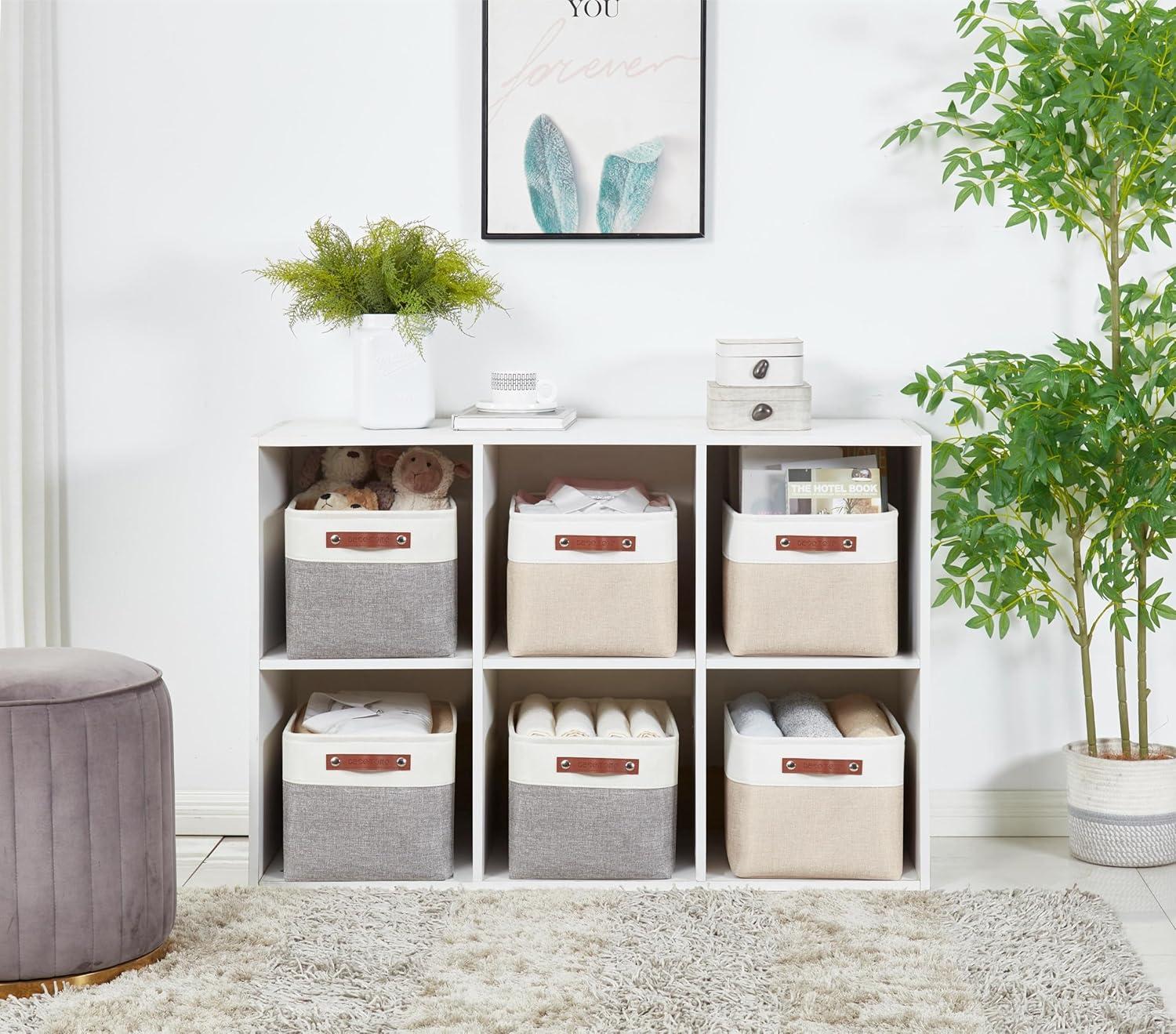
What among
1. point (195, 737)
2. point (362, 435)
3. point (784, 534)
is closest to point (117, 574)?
point (195, 737)

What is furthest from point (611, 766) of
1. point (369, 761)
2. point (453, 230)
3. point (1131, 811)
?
point (453, 230)

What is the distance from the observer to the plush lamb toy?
242 centimetres

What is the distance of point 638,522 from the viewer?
229 centimetres

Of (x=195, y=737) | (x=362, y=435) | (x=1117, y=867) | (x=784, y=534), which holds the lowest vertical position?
(x=1117, y=867)

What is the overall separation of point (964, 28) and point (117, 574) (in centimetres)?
205

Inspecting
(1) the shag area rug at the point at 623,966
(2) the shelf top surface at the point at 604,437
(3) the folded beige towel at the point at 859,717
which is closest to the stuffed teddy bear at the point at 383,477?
(2) the shelf top surface at the point at 604,437

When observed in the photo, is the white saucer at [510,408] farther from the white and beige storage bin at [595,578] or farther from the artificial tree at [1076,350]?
the artificial tree at [1076,350]

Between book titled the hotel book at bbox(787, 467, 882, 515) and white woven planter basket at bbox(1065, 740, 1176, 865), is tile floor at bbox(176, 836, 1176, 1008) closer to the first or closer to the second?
white woven planter basket at bbox(1065, 740, 1176, 865)

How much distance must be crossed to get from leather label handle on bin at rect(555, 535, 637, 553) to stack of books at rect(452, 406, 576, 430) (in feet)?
Answer: 0.69

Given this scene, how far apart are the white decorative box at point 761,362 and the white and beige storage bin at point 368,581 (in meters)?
0.57

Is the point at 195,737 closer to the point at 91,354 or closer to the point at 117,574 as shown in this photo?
the point at 117,574

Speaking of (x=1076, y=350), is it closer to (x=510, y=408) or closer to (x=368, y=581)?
(x=510, y=408)

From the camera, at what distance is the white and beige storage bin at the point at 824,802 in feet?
7.51

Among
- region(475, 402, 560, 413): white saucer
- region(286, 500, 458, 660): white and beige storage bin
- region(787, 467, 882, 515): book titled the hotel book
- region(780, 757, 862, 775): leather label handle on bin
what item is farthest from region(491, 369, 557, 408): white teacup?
region(780, 757, 862, 775): leather label handle on bin
